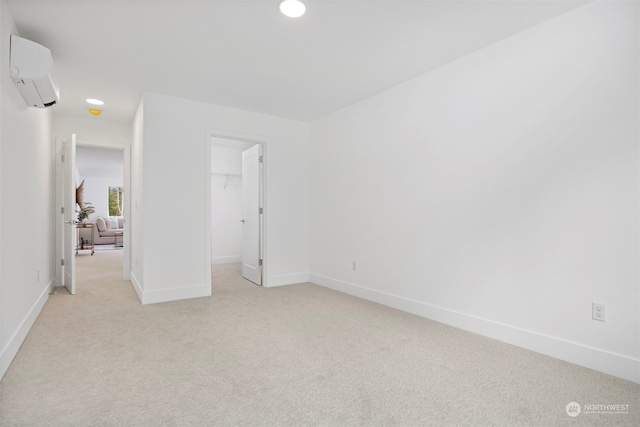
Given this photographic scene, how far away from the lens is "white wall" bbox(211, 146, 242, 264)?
6.80 meters

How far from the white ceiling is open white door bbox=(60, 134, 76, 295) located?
3.06 ft

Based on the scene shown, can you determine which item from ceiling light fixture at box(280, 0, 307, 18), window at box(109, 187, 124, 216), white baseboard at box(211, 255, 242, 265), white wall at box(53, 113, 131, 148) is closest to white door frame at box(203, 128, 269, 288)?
white wall at box(53, 113, 131, 148)

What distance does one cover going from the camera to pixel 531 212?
8.04 ft

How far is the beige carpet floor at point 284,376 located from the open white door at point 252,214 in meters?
1.59

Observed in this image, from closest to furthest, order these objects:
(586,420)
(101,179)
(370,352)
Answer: (586,420) → (370,352) → (101,179)

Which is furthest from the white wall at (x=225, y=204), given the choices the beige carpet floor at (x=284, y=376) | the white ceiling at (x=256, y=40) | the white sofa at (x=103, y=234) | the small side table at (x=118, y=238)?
the white sofa at (x=103, y=234)

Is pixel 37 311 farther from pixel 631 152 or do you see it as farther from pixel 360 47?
pixel 631 152

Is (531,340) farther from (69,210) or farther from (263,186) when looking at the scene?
(69,210)

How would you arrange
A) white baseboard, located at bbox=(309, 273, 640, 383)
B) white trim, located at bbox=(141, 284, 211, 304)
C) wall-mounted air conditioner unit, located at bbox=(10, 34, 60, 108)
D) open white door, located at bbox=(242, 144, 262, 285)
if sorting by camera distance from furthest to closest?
open white door, located at bbox=(242, 144, 262, 285) < white trim, located at bbox=(141, 284, 211, 304) < wall-mounted air conditioner unit, located at bbox=(10, 34, 60, 108) < white baseboard, located at bbox=(309, 273, 640, 383)

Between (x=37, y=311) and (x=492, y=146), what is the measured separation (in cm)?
453

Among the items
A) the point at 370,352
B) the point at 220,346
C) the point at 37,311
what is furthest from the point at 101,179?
the point at 370,352

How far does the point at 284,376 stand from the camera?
204 cm

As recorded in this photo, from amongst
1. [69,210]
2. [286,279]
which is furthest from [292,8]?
[69,210]

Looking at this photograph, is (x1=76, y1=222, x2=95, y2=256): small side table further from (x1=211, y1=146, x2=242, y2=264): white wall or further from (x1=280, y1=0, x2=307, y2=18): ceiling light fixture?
(x1=280, y1=0, x2=307, y2=18): ceiling light fixture
